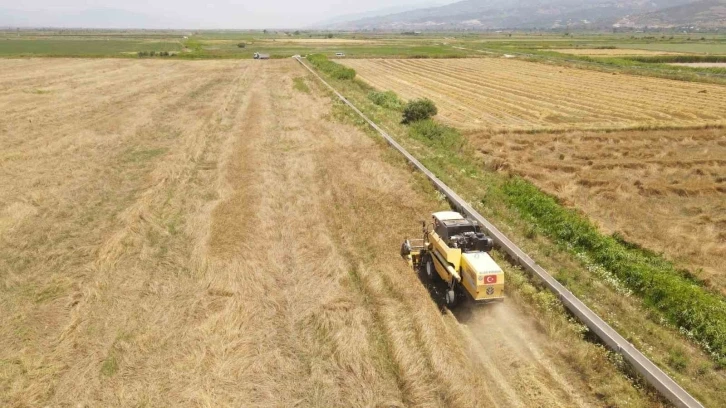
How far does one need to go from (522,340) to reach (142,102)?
33.8m

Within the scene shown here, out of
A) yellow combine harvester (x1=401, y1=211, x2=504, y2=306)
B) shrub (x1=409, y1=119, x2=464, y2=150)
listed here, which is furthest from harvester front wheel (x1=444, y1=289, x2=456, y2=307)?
shrub (x1=409, y1=119, x2=464, y2=150)

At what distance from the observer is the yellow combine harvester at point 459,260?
344 inches

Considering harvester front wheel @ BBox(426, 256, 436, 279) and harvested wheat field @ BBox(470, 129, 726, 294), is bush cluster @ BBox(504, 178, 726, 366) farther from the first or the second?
harvester front wheel @ BBox(426, 256, 436, 279)

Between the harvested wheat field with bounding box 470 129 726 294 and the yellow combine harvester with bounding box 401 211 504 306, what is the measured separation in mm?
5635

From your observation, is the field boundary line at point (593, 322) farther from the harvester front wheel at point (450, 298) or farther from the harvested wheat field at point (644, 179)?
the harvested wheat field at point (644, 179)

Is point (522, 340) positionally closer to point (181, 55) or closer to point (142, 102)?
point (142, 102)

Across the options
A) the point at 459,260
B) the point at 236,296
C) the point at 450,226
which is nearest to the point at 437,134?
the point at 450,226

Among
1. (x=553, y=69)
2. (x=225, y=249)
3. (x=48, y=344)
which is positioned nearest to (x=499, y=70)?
(x=553, y=69)

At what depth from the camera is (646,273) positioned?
10.4m

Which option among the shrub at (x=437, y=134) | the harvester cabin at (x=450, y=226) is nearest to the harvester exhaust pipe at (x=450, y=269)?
the harvester cabin at (x=450, y=226)

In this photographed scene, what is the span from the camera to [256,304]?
9391mm

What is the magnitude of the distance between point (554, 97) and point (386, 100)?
1480 centimetres

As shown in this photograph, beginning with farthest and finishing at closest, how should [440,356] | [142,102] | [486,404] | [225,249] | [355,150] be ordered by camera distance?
[142,102], [355,150], [225,249], [440,356], [486,404]

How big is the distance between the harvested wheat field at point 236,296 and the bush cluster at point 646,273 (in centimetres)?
245
